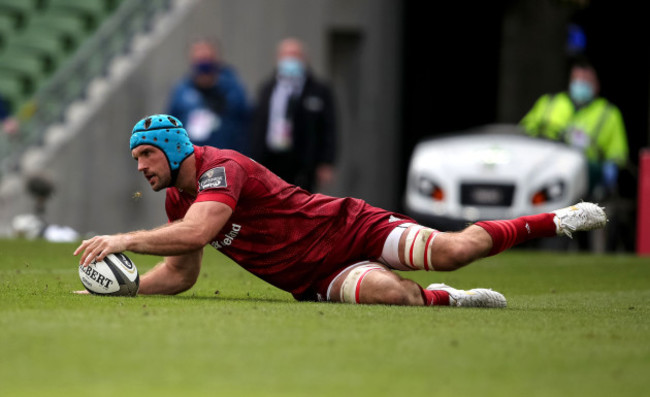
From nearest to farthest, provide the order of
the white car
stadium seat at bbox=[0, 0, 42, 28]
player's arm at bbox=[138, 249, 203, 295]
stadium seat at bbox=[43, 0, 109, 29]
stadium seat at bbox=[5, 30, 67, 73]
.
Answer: player's arm at bbox=[138, 249, 203, 295] < the white car < stadium seat at bbox=[5, 30, 67, 73] < stadium seat at bbox=[0, 0, 42, 28] < stadium seat at bbox=[43, 0, 109, 29]

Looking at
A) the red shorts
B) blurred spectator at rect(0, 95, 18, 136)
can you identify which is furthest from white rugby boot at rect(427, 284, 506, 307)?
blurred spectator at rect(0, 95, 18, 136)

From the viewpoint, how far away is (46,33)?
19375 mm

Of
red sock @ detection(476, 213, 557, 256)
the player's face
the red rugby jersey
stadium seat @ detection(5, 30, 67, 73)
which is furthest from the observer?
stadium seat @ detection(5, 30, 67, 73)

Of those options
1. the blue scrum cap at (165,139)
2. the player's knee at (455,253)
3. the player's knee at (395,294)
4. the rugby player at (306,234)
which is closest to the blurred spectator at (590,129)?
the rugby player at (306,234)

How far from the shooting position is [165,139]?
7.66 m

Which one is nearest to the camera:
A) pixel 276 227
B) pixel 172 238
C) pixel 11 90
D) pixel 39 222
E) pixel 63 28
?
pixel 172 238

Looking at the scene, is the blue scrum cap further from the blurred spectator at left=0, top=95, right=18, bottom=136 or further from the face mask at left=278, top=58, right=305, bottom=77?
the blurred spectator at left=0, top=95, right=18, bottom=136

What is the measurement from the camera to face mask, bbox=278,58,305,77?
1576cm

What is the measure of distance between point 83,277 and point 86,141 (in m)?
11.1

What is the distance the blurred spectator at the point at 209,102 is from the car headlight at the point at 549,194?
145 inches

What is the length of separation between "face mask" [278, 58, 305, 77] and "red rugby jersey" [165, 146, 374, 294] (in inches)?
304

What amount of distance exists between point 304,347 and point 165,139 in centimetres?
223

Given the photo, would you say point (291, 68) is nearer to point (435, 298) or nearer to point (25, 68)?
point (25, 68)

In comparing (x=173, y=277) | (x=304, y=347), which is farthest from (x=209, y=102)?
(x=304, y=347)
